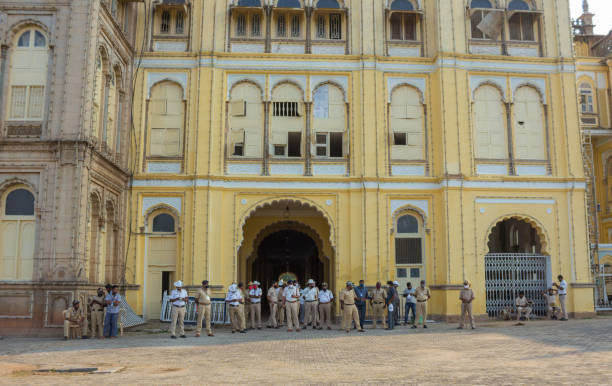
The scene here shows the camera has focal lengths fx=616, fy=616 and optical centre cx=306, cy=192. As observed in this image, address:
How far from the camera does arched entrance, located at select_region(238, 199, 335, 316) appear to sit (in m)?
25.2

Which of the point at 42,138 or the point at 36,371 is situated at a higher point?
the point at 42,138

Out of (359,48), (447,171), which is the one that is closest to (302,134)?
(359,48)

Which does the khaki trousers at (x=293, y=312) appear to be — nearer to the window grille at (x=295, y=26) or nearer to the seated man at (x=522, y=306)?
the seated man at (x=522, y=306)

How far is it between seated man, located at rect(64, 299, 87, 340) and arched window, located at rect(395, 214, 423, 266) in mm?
10889

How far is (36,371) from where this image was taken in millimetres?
10797

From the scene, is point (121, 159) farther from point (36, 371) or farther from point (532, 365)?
point (532, 365)

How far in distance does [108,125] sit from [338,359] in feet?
40.1

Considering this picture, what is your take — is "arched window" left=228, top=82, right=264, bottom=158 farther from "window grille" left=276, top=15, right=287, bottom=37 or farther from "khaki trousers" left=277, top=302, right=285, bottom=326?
"khaki trousers" left=277, top=302, right=285, bottom=326

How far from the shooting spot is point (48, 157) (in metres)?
17.2

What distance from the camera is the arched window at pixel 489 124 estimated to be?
22.8 metres

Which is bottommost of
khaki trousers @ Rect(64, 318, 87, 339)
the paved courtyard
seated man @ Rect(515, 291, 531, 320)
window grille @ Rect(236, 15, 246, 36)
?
the paved courtyard

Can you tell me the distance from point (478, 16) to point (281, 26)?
297 inches

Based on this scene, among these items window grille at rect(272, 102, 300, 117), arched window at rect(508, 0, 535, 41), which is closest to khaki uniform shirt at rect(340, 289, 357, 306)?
window grille at rect(272, 102, 300, 117)

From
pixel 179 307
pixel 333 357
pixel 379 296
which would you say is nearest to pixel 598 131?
pixel 379 296
